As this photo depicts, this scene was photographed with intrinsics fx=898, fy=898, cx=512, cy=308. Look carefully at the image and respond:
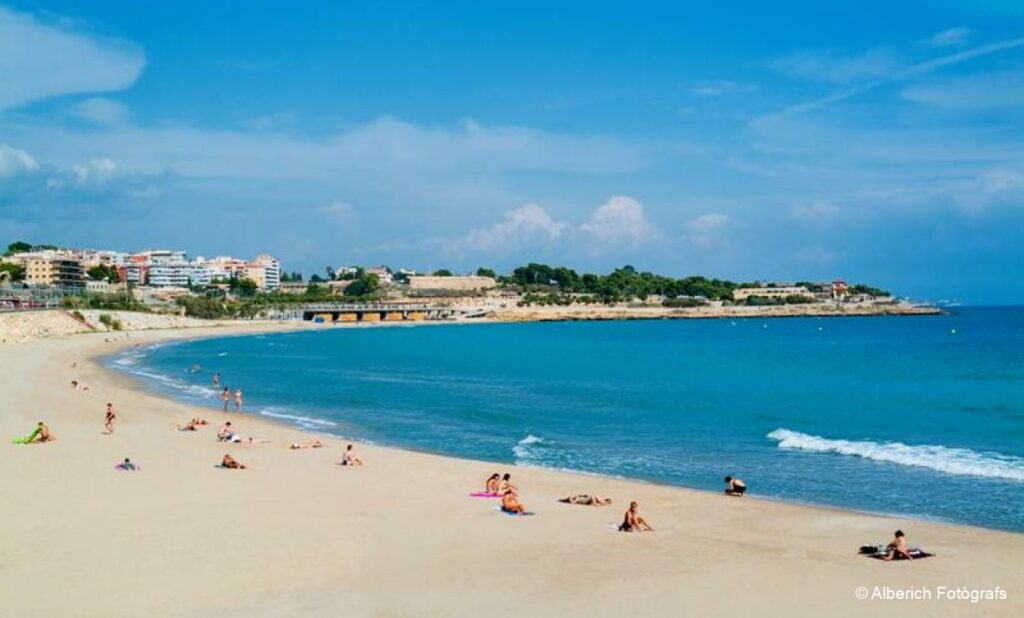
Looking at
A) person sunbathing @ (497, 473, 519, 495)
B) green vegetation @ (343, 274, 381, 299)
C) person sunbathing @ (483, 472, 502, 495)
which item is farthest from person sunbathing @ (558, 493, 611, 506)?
green vegetation @ (343, 274, 381, 299)

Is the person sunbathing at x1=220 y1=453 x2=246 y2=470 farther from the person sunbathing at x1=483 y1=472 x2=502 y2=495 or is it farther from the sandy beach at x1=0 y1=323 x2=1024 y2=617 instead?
the person sunbathing at x1=483 y1=472 x2=502 y2=495

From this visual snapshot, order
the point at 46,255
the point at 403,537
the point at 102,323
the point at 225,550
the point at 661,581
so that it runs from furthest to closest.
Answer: the point at 46,255 → the point at 102,323 → the point at 403,537 → the point at 225,550 → the point at 661,581

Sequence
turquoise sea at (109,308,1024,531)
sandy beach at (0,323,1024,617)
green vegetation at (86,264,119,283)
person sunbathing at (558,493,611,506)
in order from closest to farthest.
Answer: sandy beach at (0,323,1024,617) → person sunbathing at (558,493,611,506) → turquoise sea at (109,308,1024,531) → green vegetation at (86,264,119,283)

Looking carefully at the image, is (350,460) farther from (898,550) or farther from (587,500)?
(898,550)

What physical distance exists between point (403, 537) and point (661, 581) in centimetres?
442

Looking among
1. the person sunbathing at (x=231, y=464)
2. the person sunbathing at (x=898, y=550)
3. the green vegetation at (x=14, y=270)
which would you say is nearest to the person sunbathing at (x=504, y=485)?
the person sunbathing at (x=231, y=464)

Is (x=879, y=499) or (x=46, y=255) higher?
(x=46, y=255)

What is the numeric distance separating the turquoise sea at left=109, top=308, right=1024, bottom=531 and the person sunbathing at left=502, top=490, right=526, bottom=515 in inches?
216

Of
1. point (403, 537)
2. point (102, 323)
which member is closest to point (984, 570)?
point (403, 537)

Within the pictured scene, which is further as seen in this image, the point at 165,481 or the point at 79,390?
the point at 79,390

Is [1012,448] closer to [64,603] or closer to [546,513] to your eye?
[546,513]

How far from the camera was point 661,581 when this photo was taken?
39.7ft

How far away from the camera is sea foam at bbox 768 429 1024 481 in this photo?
70.3 feet

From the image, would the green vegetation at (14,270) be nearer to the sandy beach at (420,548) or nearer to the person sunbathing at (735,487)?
the sandy beach at (420,548)
